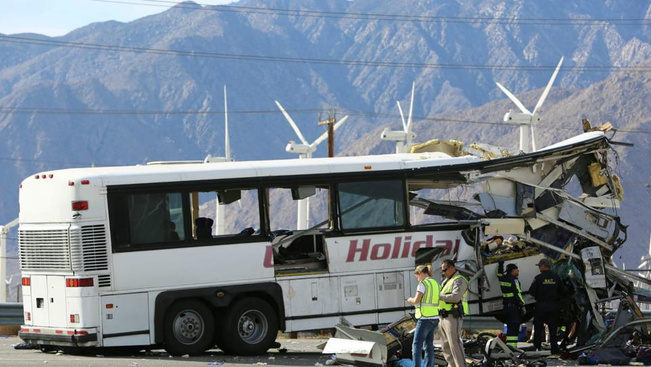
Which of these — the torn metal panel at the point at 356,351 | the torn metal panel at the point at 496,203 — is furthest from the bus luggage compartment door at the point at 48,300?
the torn metal panel at the point at 496,203

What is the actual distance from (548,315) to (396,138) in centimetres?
4977

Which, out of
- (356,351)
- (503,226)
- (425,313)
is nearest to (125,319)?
(356,351)

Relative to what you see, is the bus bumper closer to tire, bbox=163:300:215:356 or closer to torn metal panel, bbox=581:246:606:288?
tire, bbox=163:300:215:356

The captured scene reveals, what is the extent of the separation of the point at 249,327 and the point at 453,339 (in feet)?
13.6

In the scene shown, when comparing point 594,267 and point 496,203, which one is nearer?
point 594,267

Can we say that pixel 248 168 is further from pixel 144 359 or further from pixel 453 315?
pixel 453 315

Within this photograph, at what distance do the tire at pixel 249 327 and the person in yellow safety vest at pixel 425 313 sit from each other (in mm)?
3564

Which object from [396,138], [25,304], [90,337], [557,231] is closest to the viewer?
[90,337]

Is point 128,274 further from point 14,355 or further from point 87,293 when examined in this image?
point 14,355

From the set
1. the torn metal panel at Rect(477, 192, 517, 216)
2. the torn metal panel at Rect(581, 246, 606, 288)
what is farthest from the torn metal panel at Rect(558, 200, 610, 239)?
the torn metal panel at Rect(477, 192, 517, 216)

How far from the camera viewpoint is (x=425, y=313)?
16.1m

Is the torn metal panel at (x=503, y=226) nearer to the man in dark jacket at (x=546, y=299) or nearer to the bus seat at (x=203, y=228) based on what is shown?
the man in dark jacket at (x=546, y=299)

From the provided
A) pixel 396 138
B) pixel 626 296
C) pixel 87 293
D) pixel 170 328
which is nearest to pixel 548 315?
pixel 626 296

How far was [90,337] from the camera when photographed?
18.3 m
